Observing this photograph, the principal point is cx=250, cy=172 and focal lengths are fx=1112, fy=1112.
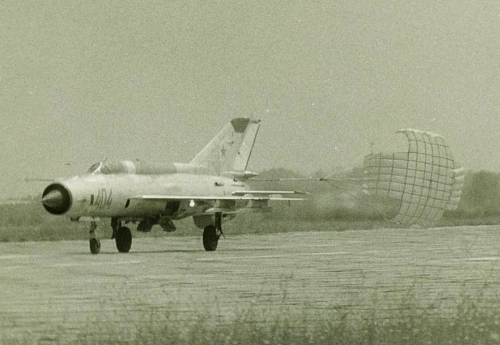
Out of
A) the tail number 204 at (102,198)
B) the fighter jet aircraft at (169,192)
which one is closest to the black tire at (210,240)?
the fighter jet aircraft at (169,192)

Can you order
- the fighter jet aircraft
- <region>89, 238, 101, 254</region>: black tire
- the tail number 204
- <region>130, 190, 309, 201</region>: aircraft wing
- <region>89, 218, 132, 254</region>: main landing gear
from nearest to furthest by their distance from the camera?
1. the fighter jet aircraft
2. the tail number 204
3. <region>89, 238, 101, 254</region>: black tire
4. <region>89, 218, 132, 254</region>: main landing gear
5. <region>130, 190, 309, 201</region>: aircraft wing

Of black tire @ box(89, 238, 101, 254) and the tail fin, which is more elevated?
the tail fin

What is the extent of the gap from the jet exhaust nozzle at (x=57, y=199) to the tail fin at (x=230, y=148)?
7.26 m

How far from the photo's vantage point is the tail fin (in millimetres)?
35844

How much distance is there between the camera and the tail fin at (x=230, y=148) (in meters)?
35.8

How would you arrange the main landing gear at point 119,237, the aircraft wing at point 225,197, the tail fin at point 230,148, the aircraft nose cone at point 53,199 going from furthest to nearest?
the tail fin at point 230,148 → the aircraft wing at point 225,197 → the main landing gear at point 119,237 → the aircraft nose cone at point 53,199

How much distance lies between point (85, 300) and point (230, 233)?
29.1m

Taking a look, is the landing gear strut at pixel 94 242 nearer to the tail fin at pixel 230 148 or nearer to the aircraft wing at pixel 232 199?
the aircraft wing at pixel 232 199

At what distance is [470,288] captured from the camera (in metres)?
18.0

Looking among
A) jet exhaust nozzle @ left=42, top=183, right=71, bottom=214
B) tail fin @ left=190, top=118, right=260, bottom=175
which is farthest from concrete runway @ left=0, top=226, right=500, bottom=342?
tail fin @ left=190, top=118, right=260, bottom=175

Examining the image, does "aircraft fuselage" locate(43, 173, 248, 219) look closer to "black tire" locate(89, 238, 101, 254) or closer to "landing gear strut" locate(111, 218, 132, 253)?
"landing gear strut" locate(111, 218, 132, 253)

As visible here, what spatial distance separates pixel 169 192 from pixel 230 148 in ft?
13.3

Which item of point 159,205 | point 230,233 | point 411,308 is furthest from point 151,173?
point 411,308

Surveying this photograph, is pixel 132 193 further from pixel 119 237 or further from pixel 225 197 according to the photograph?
pixel 225 197
